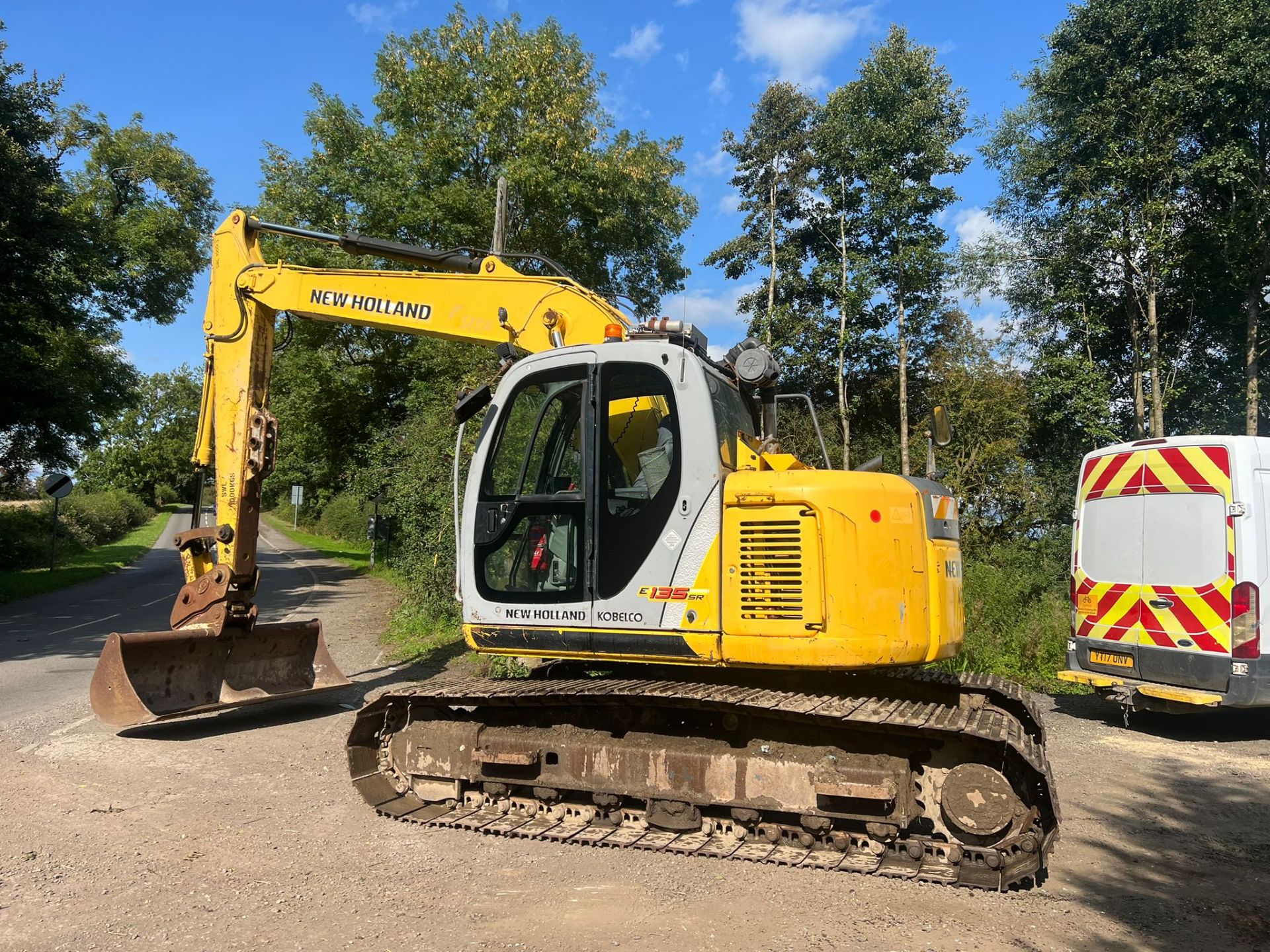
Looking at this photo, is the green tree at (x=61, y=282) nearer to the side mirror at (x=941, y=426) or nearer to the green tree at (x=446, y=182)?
the green tree at (x=446, y=182)

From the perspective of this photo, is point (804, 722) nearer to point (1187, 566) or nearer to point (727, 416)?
point (727, 416)

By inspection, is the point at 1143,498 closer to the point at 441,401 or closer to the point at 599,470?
the point at 599,470

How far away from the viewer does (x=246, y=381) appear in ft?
23.9

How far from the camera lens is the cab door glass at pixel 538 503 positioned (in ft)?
16.3

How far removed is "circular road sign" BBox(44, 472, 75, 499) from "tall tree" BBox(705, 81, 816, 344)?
17818mm

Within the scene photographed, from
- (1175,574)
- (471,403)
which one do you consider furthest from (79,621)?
(1175,574)

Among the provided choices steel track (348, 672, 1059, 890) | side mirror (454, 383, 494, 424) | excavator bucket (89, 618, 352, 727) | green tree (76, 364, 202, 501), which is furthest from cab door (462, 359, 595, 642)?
green tree (76, 364, 202, 501)

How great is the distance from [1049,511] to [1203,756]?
10317 mm

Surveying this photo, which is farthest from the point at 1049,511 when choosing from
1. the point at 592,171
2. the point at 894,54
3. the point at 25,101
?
the point at 25,101

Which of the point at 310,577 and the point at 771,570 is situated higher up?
the point at 771,570

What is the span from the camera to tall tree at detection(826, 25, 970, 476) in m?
20.4

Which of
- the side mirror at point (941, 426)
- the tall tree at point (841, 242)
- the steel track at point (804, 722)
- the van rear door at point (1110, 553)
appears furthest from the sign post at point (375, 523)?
the side mirror at point (941, 426)

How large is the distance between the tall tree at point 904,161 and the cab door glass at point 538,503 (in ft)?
53.9

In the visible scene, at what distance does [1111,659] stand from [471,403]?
6536mm
